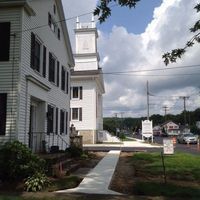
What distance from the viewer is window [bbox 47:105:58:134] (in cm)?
2141

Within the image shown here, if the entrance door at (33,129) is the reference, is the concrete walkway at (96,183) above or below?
below

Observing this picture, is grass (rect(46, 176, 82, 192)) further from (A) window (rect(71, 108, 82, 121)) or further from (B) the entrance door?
(A) window (rect(71, 108, 82, 121))

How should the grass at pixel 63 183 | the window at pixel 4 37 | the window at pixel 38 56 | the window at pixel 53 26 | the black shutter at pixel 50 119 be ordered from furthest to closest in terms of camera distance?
1. the window at pixel 53 26
2. the black shutter at pixel 50 119
3. the window at pixel 38 56
4. the window at pixel 4 37
5. the grass at pixel 63 183

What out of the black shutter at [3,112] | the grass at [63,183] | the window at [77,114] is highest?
the window at [77,114]

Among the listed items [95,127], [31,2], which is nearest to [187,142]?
[95,127]

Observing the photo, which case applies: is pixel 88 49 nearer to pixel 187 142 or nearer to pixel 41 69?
pixel 187 142

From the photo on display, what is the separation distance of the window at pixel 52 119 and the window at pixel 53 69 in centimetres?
163

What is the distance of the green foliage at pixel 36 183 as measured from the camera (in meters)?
12.0

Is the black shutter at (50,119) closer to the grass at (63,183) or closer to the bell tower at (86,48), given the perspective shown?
the grass at (63,183)

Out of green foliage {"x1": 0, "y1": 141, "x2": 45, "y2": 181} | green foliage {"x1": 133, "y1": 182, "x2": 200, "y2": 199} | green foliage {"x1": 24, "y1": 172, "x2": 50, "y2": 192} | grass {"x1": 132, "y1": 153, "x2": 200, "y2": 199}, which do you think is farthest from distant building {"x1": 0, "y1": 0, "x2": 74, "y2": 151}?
green foliage {"x1": 133, "y1": 182, "x2": 200, "y2": 199}

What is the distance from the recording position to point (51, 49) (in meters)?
22.5

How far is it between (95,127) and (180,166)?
30.8 m


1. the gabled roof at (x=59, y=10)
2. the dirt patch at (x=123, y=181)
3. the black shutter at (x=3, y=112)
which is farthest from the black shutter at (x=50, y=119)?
the gabled roof at (x=59, y=10)

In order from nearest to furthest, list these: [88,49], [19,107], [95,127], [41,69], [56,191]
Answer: [56,191] < [19,107] < [41,69] < [95,127] < [88,49]
